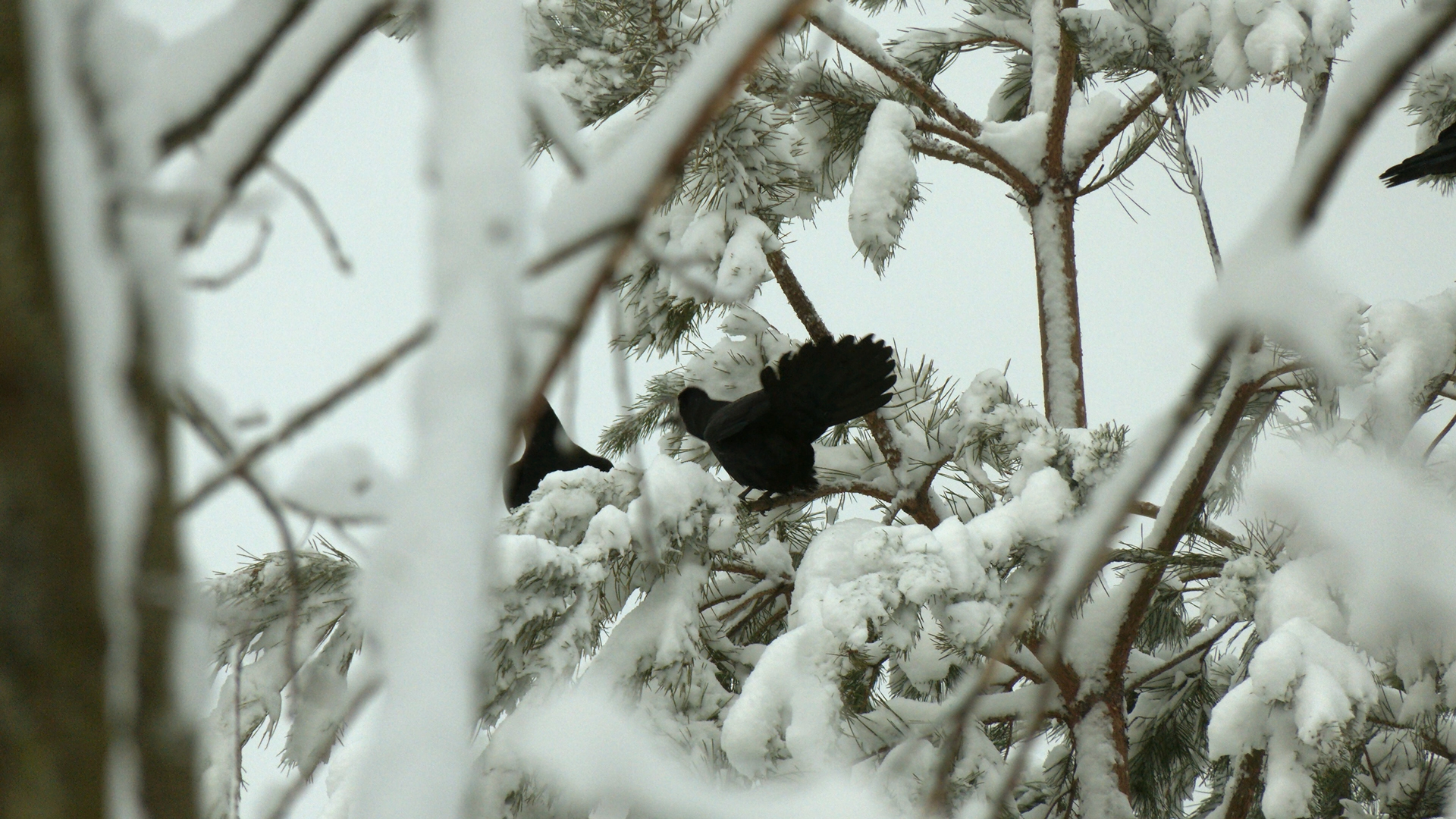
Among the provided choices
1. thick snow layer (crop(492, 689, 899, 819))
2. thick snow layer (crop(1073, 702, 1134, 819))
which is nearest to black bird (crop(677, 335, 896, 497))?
thick snow layer (crop(1073, 702, 1134, 819))

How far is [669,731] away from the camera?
2119 mm

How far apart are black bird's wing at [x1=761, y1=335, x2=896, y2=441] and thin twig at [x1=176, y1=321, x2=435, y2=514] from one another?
8.03 ft

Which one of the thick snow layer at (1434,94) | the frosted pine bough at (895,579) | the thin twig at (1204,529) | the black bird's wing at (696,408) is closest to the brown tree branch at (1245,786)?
the frosted pine bough at (895,579)

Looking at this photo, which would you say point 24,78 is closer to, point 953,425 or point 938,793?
point 938,793

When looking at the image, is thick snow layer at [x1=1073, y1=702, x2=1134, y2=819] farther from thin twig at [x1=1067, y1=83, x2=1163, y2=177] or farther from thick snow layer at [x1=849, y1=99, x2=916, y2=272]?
thin twig at [x1=1067, y1=83, x2=1163, y2=177]

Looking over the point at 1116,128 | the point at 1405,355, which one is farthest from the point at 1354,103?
the point at 1116,128

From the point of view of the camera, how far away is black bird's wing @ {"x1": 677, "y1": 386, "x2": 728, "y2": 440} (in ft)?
10.1

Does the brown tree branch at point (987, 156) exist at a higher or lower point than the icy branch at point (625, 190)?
higher

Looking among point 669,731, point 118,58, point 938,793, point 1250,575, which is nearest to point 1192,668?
point 1250,575

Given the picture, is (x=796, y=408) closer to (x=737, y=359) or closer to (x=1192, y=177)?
(x=737, y=359)

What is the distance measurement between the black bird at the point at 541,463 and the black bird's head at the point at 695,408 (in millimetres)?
400

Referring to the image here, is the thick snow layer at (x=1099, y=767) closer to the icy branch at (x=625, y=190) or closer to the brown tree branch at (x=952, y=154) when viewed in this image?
the brown tree branch at (x=952, y=154)

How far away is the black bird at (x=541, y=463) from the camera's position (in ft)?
11.1

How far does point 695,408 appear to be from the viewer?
3113 millimetres
